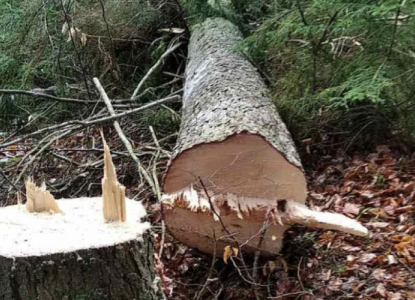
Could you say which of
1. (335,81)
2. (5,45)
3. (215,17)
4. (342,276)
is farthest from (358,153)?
(5,45)

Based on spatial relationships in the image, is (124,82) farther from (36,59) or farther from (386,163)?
(386,163)

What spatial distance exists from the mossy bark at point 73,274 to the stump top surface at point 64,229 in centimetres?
Answer: 3

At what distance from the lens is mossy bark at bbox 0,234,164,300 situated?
7.36ft

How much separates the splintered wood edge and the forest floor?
328 mm

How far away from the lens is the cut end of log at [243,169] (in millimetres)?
3385

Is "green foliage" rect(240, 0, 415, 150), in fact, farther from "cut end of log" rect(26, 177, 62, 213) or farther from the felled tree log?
"cut end of log" rect(26, 177, 62, 213)

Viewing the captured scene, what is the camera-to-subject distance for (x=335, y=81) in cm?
453

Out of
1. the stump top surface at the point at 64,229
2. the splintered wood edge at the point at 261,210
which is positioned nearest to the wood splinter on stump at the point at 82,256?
the stump top surface at the point at 64,229

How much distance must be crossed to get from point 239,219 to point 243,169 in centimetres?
32

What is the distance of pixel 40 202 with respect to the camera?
2.71 metres

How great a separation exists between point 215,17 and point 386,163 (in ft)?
8.79

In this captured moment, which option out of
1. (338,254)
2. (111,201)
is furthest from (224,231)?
(111,201)

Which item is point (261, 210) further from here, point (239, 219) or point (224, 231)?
point (224, 231)

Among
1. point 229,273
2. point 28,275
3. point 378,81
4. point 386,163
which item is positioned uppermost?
point 378,81
